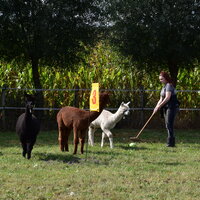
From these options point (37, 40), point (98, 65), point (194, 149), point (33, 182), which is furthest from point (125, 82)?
point (33, 182)

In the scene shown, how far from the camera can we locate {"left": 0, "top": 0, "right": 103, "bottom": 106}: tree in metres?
14.9

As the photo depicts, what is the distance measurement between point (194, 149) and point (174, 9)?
17.9ft

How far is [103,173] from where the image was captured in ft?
26.3

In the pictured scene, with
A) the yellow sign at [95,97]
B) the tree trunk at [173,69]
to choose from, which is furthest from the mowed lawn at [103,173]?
the tree trunk at [173,69]

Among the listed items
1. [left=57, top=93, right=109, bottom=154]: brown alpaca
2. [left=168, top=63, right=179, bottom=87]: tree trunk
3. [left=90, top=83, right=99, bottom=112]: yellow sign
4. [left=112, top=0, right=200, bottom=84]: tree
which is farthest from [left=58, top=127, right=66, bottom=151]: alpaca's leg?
[left=168, top=63, right=179, bottom=87]: tree trunk

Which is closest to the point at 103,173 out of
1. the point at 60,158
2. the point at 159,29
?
the point at 60,158

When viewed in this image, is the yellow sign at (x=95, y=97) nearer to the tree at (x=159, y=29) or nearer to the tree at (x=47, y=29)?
the tree at (x=47, y=29)

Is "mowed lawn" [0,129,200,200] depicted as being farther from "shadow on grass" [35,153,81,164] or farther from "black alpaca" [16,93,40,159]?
"black alpaca" [16,93,40,159]

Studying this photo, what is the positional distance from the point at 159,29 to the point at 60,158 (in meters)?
7.19

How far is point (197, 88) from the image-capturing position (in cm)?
1833

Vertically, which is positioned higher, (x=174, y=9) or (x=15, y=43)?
(x=174, y=9)

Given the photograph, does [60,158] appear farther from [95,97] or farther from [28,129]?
[95,97]

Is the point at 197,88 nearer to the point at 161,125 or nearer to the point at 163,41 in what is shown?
the point at 161,125

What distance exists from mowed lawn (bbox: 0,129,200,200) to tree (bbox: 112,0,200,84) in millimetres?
4311
